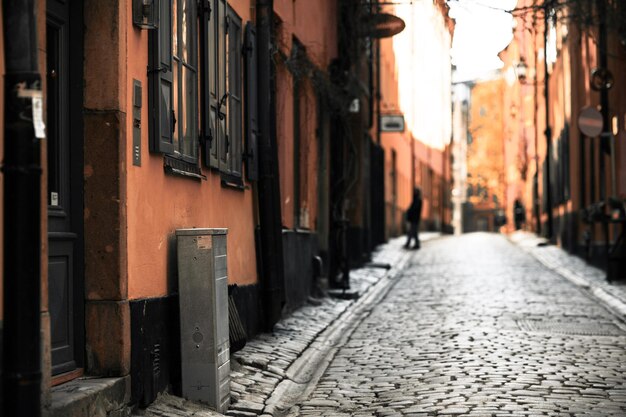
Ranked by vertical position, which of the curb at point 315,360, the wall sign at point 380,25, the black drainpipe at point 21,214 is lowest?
the curb at point 315,360

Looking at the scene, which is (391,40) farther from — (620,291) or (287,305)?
(287,305)

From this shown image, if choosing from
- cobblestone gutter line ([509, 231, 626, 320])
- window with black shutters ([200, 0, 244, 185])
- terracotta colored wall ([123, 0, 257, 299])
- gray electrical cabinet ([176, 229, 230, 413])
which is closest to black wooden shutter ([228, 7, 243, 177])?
window with black shutters ([200, 0, 244, 185])

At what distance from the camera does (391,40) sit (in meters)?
34.8

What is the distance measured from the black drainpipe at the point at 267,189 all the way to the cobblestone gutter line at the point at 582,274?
4.31 meters

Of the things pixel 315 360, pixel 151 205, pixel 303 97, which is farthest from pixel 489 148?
pixel 151 205

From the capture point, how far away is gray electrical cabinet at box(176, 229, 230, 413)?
739cm

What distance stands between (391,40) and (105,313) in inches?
1136

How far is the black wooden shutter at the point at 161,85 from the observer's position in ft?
24.4

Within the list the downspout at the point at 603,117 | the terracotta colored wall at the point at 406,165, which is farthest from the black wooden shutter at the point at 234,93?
the terracotta colored wall at the point at 406,165

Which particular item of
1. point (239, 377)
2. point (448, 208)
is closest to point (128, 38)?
point (239, 377)

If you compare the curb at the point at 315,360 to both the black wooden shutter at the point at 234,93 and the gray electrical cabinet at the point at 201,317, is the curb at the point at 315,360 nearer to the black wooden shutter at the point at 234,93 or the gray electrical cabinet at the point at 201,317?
the gray electrical cabinet at the point at 201,317

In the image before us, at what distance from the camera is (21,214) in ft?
13.9

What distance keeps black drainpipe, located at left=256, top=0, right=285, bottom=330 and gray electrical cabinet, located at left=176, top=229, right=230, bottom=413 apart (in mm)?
3958

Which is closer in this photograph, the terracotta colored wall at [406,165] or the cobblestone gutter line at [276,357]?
the cobblestone gutter line at [276,357]
